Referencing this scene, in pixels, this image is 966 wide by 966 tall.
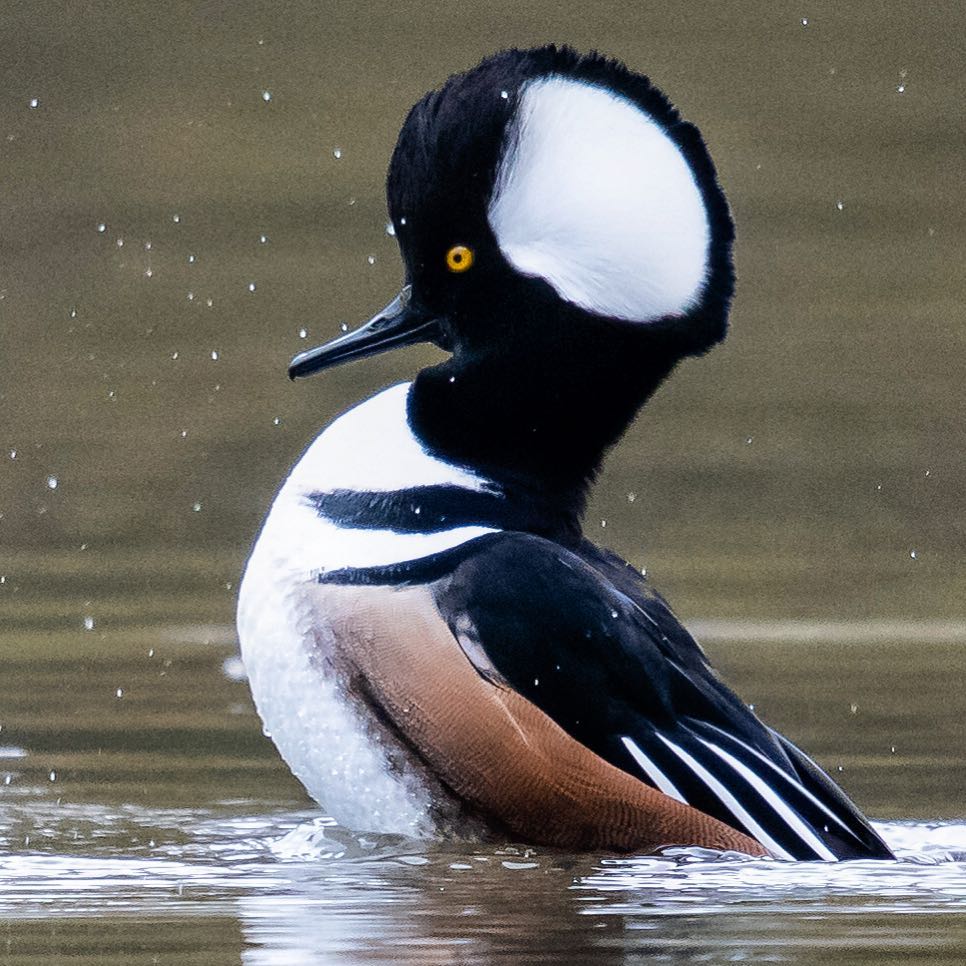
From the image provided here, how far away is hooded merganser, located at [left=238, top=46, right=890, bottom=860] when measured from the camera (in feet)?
19.2

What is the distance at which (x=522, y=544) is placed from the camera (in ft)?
19.9

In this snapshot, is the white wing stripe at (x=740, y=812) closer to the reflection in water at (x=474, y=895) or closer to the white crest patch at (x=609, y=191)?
the reflection in water at (x=474, y=895)

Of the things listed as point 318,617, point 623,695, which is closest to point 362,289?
point 318,617

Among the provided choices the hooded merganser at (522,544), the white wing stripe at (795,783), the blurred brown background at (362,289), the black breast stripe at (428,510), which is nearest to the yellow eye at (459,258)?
the hooded merganser at (522,544)

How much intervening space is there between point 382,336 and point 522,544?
80cm

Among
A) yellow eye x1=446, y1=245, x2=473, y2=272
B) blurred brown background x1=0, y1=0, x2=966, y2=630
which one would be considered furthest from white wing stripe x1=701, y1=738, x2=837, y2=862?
blurred brown background x1=0, y1=0, x2=966, y2=630

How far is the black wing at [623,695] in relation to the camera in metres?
5.84

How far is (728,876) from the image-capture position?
18.5 ft

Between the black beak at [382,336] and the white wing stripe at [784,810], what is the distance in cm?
129

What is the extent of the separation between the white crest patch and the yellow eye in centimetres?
22

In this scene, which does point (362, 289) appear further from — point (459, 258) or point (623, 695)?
point (623, 695)

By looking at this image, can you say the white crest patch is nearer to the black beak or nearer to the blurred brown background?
the black beak

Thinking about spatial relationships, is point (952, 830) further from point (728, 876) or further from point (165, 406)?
point (165, 406)

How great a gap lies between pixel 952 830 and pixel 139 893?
1.90 meters
